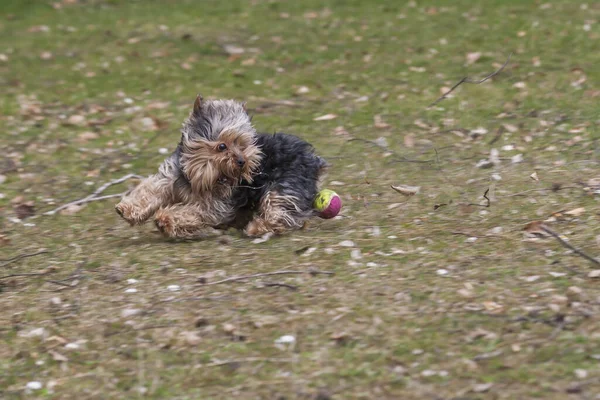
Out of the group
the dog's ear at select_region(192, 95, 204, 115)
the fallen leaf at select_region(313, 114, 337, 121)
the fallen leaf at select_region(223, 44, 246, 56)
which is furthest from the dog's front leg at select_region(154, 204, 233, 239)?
the fallen leaf at select_region(223, 44, 246, 56)

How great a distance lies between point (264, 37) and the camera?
536 inches

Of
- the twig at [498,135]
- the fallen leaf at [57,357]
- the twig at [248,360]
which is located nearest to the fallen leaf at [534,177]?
the twig at [498,135]

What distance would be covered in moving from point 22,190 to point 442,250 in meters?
4.52

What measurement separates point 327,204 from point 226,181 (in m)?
0.87

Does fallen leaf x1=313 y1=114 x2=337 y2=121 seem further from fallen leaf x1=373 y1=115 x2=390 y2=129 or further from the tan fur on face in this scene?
the tan fur on face

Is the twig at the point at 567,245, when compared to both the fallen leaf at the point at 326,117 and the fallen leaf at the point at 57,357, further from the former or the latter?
the fallen leaf at the point at 326,117

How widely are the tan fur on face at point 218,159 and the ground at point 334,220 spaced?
0.57 metres

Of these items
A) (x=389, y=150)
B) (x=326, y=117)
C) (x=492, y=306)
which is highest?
(x=326, y=117)

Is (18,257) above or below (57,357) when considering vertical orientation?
above

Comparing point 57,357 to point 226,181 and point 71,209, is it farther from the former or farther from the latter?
point 71,209

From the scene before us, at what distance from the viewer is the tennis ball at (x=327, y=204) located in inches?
275

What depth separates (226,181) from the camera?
21.8 feet

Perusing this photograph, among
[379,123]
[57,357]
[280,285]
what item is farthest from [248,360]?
[379,123]

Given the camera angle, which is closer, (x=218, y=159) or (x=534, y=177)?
(x=218, y=159)
